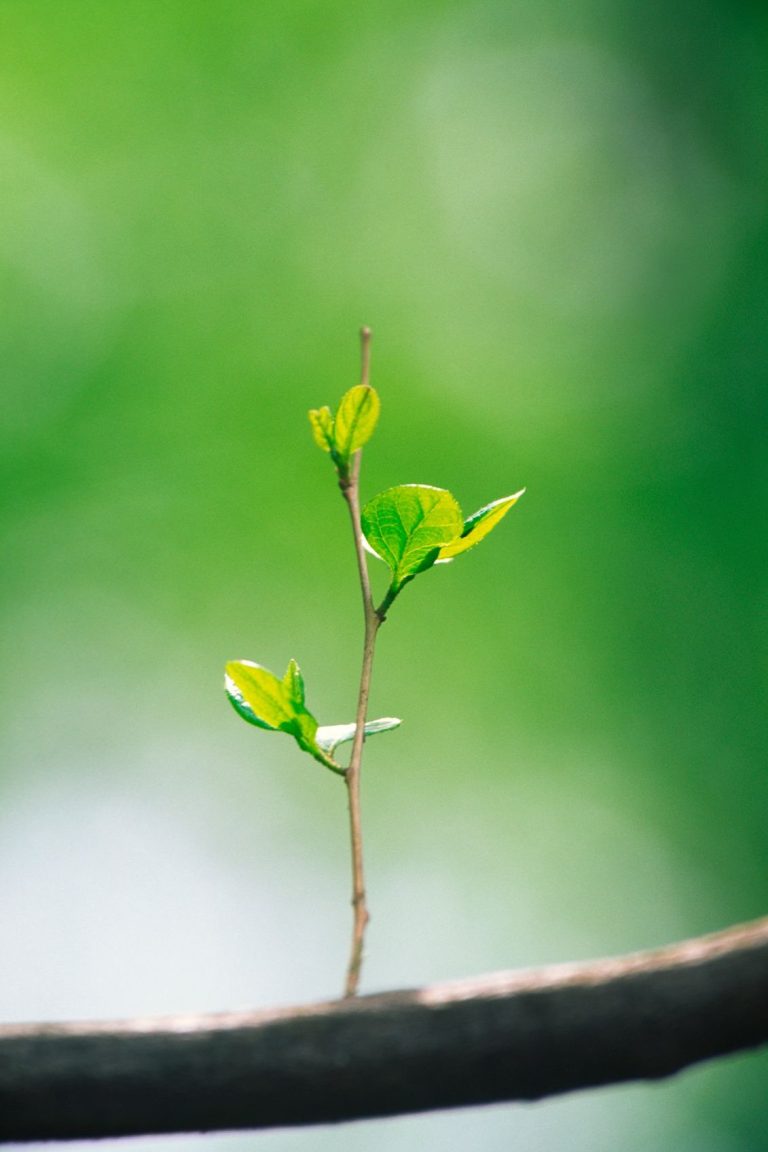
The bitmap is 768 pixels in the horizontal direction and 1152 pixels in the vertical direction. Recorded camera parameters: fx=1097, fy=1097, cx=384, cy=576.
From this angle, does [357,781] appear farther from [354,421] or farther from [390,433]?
[390,433]

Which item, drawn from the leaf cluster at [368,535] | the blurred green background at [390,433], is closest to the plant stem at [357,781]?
the leaf cluster at [368,535]

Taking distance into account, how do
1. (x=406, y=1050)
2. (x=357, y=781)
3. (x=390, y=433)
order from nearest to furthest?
1. (x=406, y=1050)
2. (x=357, y=781)
3. (x=390, y=433)

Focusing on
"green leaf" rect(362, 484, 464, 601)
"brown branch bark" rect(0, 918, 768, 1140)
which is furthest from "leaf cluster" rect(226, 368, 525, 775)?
"brown branch bark" rect(0, 918, 768, 1140)

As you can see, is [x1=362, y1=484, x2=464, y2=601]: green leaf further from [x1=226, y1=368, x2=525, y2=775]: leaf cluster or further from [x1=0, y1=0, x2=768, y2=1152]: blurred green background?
[x1=0, y1=0, x2=768, y2=1152]: blurred green background

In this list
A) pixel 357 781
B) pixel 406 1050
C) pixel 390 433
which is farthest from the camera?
pixel 390 433

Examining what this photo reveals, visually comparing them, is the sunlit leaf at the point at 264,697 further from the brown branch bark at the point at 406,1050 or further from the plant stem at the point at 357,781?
the brown branch bark at the point at 406,1050

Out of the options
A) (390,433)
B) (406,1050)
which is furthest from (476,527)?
(390,433)

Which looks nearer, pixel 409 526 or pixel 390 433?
pixel 409 526
